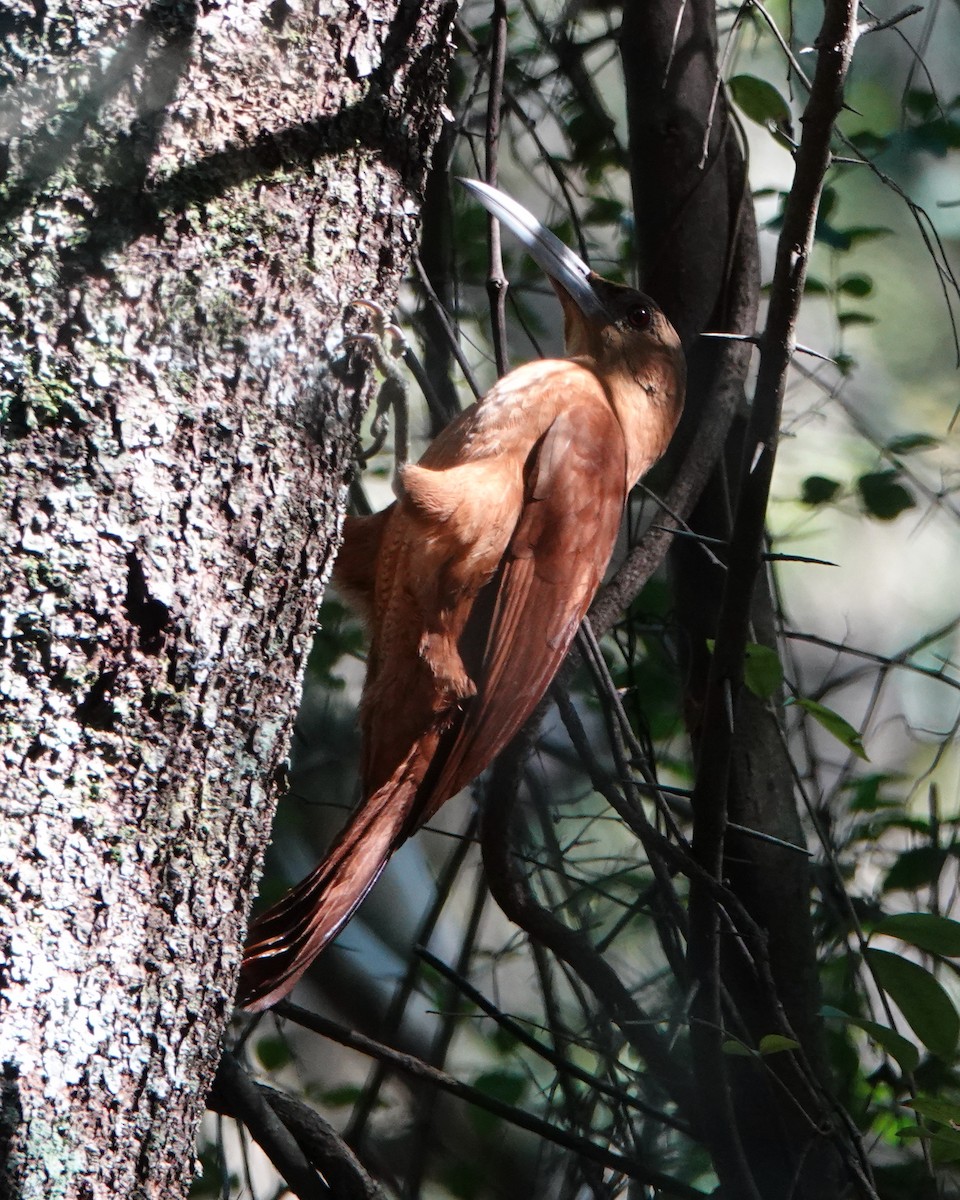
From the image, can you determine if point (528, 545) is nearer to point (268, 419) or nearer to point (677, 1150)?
point (268, 419)

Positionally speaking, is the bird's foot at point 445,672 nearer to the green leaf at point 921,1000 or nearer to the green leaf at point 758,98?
the green leaf at point 921,1000

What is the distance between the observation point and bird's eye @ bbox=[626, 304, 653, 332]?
2.92m

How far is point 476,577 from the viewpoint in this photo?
2451 mm

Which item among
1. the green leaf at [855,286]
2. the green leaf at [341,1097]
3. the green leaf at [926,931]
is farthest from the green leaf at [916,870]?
the green leaf at [341,1097]

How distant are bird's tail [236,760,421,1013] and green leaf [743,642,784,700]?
63 cm

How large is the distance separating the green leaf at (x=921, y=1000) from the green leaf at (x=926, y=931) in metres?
0.04

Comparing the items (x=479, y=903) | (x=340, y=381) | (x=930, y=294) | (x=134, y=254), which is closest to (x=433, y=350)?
(x=479, y=903)

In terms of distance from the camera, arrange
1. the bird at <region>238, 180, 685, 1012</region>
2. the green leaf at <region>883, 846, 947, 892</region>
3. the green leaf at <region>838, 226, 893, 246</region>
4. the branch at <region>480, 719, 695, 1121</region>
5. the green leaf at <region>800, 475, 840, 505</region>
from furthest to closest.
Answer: the green leaf at <region>800, 475, 840, 505</region>, the green leaf at <region>838, 226, 893, 246</region>, the green leaf at <region>883, 846, 947, 892</region>, the branch at <region>480, 719, 695, 1121</region>, the bird at <region>238, 180, 685, 1012</region>

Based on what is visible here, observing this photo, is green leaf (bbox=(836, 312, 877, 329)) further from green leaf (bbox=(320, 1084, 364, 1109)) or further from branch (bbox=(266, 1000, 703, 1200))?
green leaf (bbox=(320, 1084, 364, 1109))

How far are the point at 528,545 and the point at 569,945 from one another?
0.78 metres

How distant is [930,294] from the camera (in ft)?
21.6

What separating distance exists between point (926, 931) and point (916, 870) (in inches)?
38.8

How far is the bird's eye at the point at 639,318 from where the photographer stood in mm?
2918

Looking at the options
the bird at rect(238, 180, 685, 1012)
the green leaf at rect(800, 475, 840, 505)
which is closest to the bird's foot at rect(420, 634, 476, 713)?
the bird at rect(238, 180, 685, 1012)
